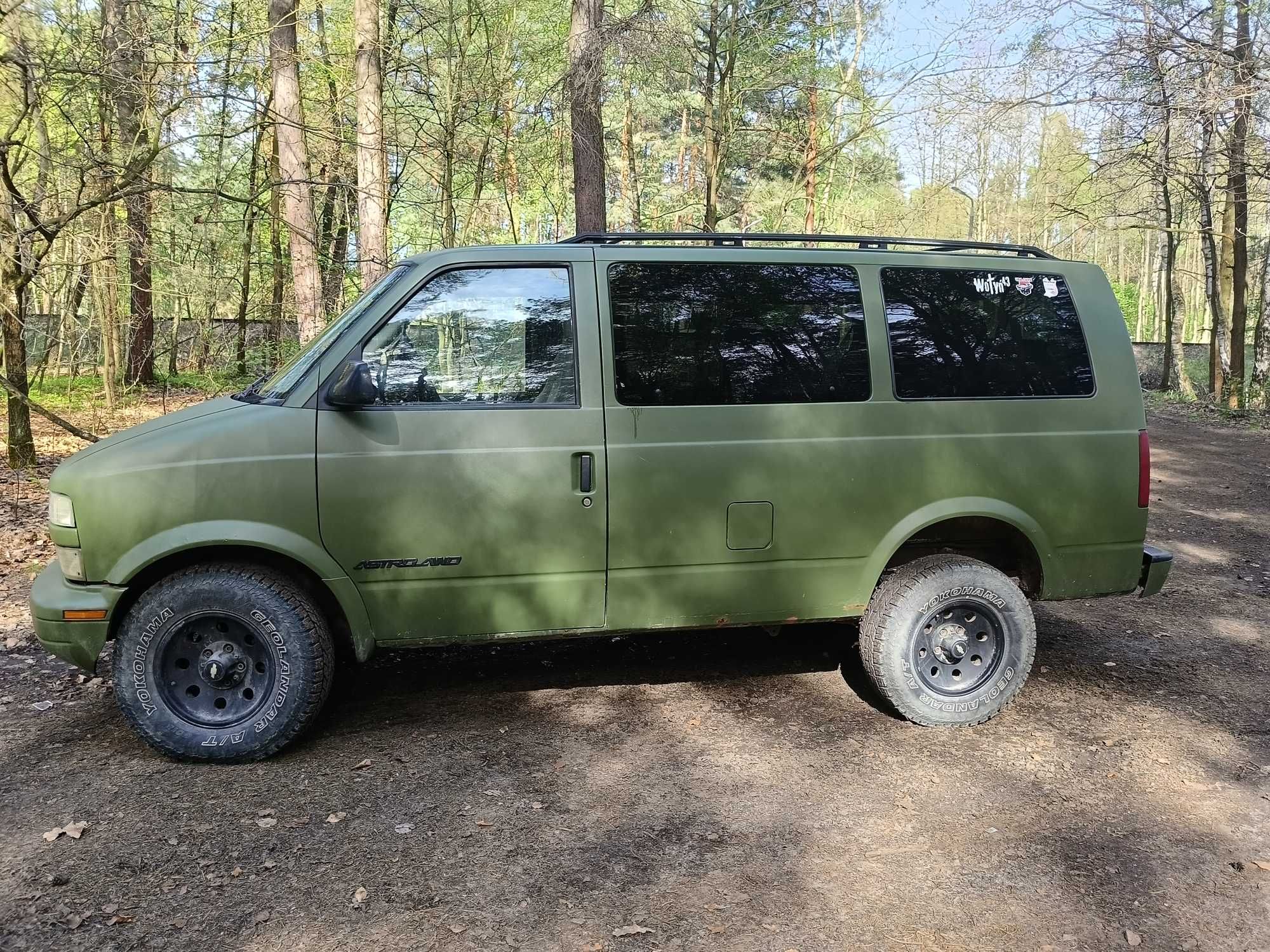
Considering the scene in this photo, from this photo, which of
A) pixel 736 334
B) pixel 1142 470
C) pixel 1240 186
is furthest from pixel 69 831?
pixel 1240 186

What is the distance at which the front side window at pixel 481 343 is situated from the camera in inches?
150

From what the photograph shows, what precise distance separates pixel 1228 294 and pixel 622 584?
2387cm

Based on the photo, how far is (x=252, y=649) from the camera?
3.83m

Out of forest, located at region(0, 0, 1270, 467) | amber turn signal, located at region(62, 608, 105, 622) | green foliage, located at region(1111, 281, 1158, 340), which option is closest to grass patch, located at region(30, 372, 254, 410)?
forest, located at region(0, 0, 1270, 467)

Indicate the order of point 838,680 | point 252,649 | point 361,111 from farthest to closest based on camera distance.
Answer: point 361,111 < point 838,680 < point 252,649

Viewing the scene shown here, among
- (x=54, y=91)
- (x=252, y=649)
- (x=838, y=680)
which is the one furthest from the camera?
(x=54, y=91)

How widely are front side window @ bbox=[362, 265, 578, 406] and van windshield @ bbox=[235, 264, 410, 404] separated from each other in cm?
16

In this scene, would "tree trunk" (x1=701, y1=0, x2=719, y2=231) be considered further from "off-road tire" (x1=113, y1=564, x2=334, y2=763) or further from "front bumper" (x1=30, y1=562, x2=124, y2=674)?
"front bumper" (x1=30, y1=562, x2=124, y2=674)

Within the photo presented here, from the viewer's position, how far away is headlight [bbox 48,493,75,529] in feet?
11.8

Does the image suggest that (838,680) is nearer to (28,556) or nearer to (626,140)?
(28,556)

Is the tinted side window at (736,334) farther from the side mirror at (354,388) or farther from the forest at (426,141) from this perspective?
the forest at (426,141)

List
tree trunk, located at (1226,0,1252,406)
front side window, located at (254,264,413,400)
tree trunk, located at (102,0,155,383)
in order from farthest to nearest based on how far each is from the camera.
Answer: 1. tree trunk, located at (1226,0,1252,406)
2. tree trunk, located at (102,0,155,383)
3. front side window, located at (254,264,413,400)

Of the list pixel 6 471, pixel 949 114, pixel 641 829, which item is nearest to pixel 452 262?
pixel 641 829

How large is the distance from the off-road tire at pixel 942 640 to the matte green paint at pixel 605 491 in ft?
0.56
